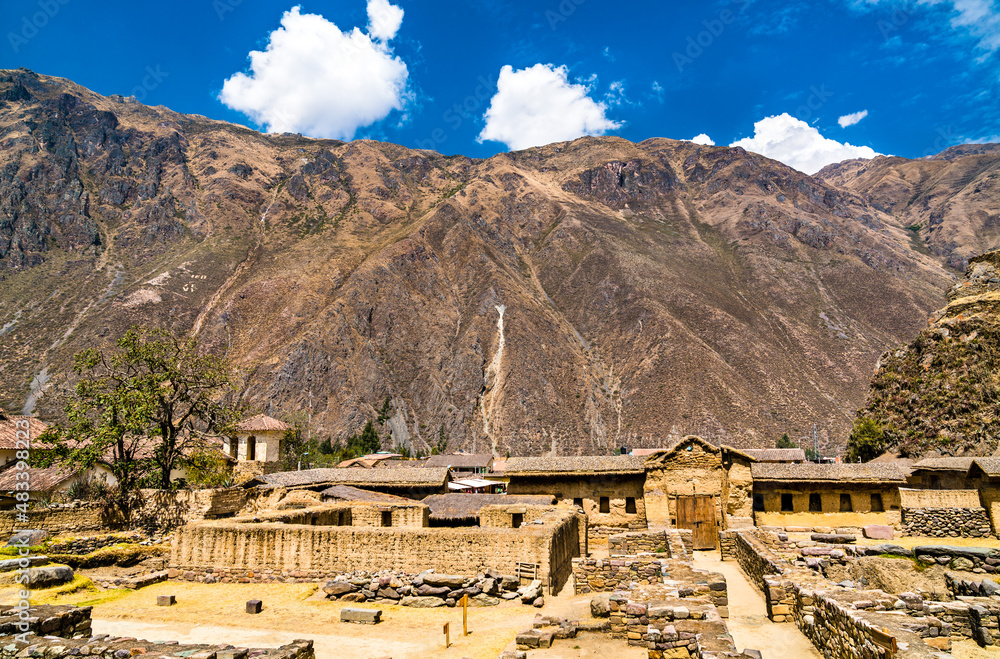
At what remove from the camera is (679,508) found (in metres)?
25.9

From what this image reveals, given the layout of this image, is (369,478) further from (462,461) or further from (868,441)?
(868,441)

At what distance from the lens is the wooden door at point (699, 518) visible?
2538cm

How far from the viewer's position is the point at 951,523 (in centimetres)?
2156

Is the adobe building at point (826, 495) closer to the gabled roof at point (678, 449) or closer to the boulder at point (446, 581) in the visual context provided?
the gabled roof at point (678, 449)

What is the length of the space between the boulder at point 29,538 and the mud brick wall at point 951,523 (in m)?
29.6

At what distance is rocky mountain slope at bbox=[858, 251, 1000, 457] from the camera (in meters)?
46.4

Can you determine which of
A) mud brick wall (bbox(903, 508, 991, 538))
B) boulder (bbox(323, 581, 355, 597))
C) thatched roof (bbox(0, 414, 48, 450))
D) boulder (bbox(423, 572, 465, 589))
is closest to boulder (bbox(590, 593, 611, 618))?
boulder (bbox(423, 572, 465, 589))

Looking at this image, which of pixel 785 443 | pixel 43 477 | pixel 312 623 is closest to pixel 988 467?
pixel 312 623

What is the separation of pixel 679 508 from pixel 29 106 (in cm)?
21707

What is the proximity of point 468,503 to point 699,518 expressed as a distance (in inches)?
408

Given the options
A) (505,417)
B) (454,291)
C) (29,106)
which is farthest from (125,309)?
(29,106)

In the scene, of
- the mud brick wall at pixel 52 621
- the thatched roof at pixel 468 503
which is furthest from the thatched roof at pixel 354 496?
the mud brick wall at pixel 52 621

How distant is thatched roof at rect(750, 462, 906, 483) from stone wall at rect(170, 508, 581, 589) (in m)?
15.0

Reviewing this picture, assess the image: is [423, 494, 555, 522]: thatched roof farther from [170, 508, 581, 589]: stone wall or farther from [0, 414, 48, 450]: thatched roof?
[0, 414, 48, 450]: thatched roof
